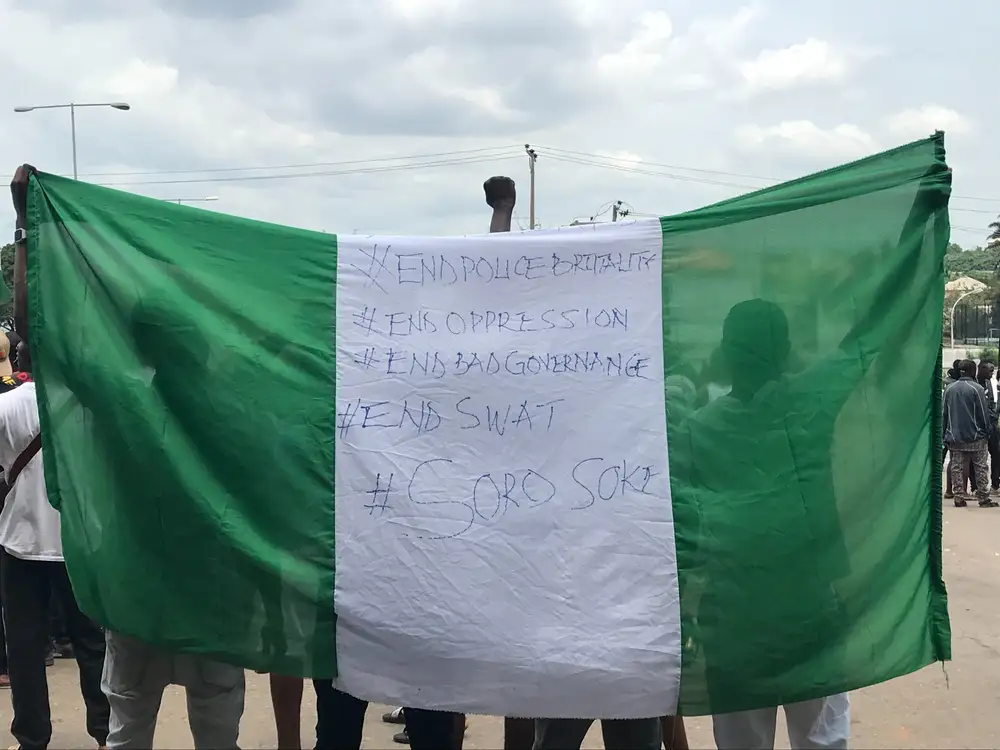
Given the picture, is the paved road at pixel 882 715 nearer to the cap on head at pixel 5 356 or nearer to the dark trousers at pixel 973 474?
the cap on head at pixel 5 356

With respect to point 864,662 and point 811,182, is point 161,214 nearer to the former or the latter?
point 811,182

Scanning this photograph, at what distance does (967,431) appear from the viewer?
36.3 feet

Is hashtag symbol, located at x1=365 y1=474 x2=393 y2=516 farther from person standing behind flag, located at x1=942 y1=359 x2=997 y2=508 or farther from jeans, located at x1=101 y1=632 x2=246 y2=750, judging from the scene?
person standing behind flag, located at x1=942 y1=359 x2=997 y2=508

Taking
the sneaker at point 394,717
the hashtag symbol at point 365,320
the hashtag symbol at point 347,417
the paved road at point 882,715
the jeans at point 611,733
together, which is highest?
the hashtag symbol at point 365,320

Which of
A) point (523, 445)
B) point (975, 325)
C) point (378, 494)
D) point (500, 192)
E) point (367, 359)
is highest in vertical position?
point (975, 325)

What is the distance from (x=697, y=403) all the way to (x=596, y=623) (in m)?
0.71

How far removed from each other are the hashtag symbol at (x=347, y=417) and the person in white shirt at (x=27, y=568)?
163cm

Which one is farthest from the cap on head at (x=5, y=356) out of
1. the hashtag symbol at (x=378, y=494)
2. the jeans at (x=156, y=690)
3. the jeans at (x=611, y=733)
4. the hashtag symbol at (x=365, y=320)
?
the jeans at (x=611, y=733)

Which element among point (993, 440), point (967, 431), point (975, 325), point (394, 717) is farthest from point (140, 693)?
point (975, 325)

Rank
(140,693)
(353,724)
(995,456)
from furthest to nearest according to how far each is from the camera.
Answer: (995,456) → (353,724) → (140,693)

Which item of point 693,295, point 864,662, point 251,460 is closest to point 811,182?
point 693,295

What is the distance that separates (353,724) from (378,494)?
3.29ft

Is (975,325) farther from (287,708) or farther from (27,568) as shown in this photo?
(27,568)

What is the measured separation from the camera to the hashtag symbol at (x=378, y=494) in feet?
9.80
